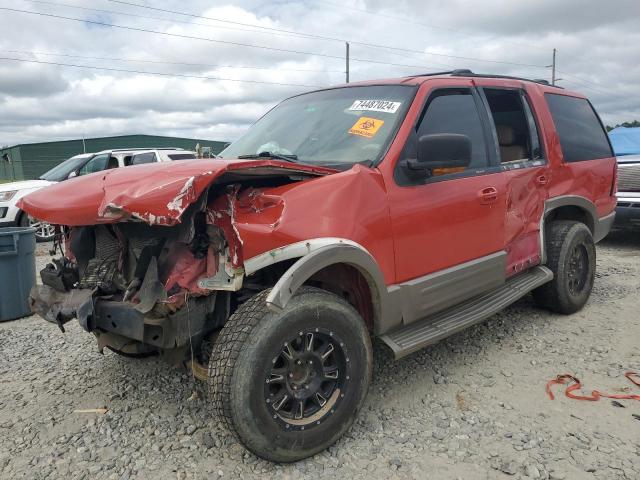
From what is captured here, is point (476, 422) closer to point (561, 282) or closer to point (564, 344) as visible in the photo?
point (564, 344)

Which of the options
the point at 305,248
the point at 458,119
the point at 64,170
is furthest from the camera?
the point at 64,170

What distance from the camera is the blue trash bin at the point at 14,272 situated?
194 inches

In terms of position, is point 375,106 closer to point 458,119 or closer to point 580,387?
point 458,119

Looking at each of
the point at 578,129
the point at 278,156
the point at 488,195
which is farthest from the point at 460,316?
the point at 578,129

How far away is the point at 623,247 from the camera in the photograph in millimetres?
8070

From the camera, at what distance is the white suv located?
363 inches

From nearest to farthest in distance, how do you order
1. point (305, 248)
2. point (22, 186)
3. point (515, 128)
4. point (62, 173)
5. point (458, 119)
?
point (305, 248) → point (458, 119) → point (515, 128) → point (22, 186) → point (62, 173)

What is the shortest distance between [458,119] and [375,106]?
690mm

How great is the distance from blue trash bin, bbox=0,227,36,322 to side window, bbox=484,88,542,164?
4.49 m

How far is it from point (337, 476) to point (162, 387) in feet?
4.84

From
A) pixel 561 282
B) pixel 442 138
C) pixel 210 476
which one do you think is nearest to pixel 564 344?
pixel 561 282

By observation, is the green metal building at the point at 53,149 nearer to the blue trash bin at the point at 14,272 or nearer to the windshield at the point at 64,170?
the windshield at the point at 64,170

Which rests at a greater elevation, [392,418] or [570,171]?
[570,171]

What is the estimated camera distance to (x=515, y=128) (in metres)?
4.36
